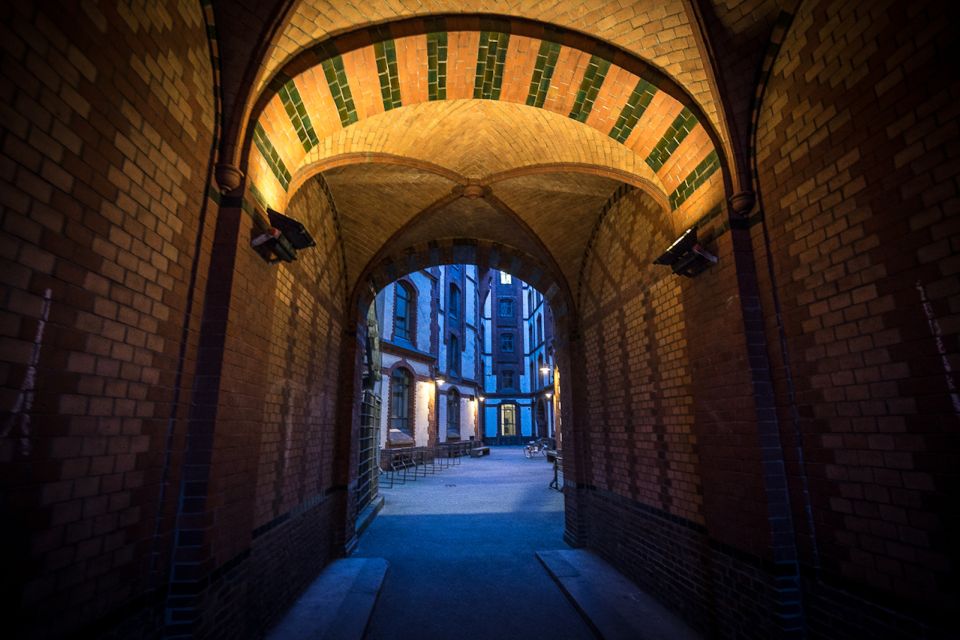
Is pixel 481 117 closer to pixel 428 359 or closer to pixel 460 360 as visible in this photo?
pixel 428 359

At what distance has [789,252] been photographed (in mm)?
2875

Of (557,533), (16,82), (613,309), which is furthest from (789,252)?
(557,533)

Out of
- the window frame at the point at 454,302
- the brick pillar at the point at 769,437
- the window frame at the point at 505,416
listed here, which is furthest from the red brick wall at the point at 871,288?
the window frame at the point at 505,416

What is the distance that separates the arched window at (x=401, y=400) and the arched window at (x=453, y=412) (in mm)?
4446

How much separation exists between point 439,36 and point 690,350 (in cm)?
325

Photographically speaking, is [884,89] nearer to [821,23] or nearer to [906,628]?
[821,23]

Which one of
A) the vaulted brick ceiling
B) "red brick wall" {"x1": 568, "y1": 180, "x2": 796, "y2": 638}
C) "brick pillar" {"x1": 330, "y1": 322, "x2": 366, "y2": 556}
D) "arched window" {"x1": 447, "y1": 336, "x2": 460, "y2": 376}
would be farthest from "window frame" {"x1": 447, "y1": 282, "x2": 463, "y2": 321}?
the vaulted brick ceiling

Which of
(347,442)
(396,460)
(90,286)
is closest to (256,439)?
(90,286)

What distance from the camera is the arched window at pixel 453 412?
21.3 meters

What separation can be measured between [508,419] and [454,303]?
535 inches

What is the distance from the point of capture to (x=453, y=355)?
22.6 meters

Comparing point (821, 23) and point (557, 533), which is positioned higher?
point (821, 23)

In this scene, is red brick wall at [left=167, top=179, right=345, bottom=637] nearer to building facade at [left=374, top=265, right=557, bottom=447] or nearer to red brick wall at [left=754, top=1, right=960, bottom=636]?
red brick wall at [left=754, top=1, right=960, bottom=636]

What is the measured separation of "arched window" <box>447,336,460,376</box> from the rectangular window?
37.6ft
